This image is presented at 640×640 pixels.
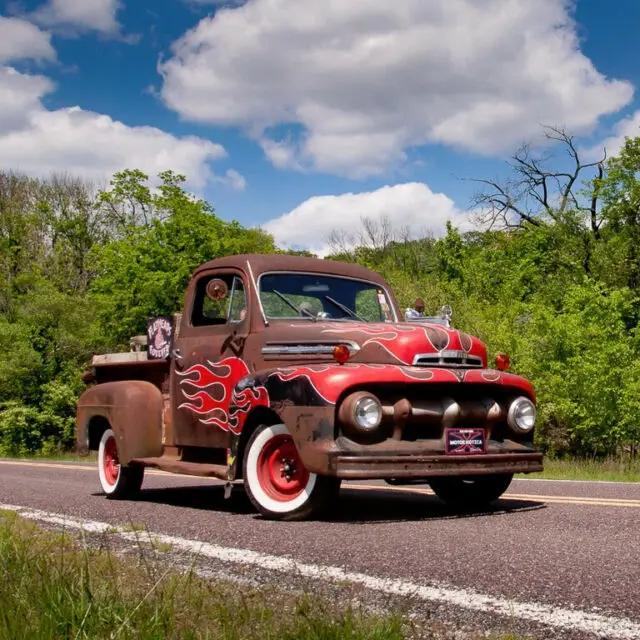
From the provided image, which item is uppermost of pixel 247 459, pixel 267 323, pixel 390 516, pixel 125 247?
pixel 125 247

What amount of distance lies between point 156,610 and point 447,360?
4.14m

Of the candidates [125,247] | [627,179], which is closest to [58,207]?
[125,247]

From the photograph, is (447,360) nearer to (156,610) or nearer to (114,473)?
(114,473)

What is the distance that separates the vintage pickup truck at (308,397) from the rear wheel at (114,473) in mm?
22

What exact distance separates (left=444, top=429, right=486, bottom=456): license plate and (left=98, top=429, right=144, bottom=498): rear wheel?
344 centimetres

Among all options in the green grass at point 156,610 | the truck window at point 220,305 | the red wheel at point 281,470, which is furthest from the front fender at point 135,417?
the green grass at point 156,610

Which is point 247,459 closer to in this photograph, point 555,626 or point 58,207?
point 555,626

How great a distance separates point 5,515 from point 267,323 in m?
2.48

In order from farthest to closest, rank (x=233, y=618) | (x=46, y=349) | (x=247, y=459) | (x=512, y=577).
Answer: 1. (x=46, y=349)
2. (x=247, y=459)
3. (x=512, y=577)
4. (x=233, y=618)

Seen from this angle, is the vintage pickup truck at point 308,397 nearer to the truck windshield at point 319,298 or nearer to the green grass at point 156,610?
the truck windshield at point 319,298

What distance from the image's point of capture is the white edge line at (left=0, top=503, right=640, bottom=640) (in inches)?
130

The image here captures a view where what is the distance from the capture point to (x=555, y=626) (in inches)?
130

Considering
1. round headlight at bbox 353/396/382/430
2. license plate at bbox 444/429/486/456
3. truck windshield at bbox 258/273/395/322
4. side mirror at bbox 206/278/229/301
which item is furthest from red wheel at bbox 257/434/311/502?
side mirror at bbox 206/278/229/301

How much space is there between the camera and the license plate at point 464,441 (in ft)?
21.5
